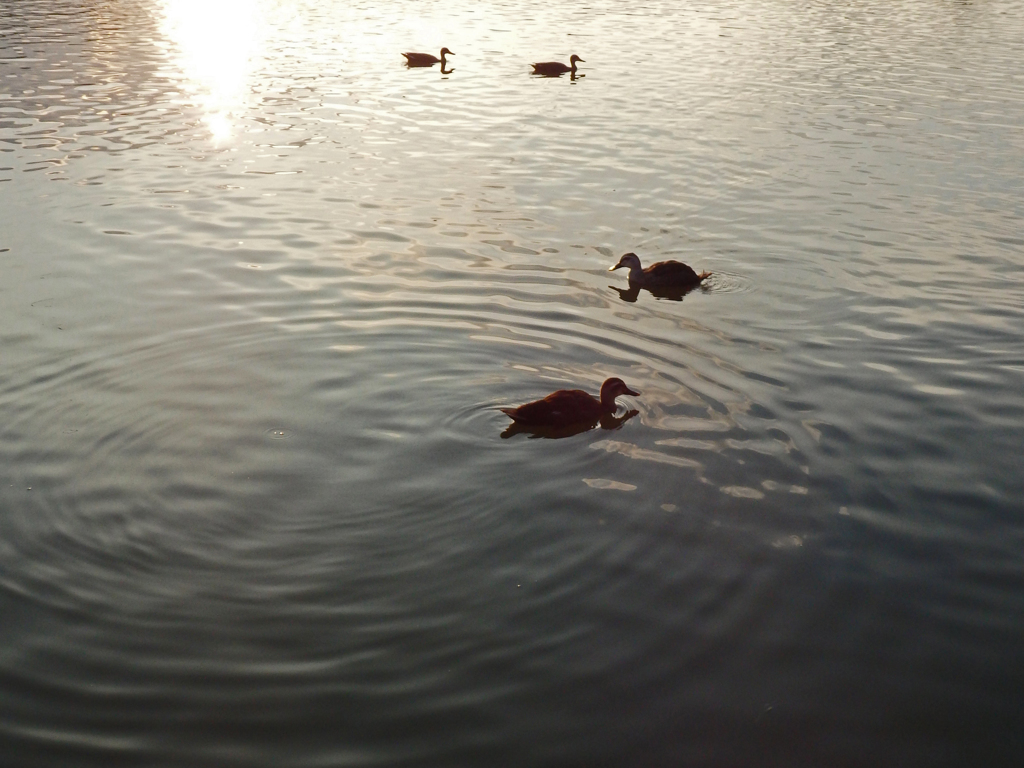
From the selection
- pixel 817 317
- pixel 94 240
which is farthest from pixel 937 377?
pixel 94 240

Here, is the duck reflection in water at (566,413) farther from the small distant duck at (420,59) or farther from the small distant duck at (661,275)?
the small distant duck at (420,59)

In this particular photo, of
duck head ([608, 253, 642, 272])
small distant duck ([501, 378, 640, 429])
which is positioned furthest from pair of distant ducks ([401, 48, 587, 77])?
small distant duck ([501, 378, 640, 429])

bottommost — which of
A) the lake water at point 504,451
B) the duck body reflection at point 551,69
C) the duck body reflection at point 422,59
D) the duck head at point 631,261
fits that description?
the lake water at point 504,451

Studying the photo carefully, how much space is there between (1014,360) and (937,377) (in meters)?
0.98

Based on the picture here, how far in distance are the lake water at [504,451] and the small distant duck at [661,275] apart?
9.9 inches

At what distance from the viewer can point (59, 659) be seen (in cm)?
595

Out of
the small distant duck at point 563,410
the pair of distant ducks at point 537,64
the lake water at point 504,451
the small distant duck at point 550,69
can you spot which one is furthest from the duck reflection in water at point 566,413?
the small distant duck at point 550,69

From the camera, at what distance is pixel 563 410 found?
8484 millimetres

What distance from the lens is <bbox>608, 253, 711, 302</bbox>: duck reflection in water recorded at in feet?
39.0

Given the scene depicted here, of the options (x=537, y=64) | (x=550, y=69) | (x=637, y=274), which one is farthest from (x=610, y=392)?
(x=537, y=64)

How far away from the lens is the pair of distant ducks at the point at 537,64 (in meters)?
25.1

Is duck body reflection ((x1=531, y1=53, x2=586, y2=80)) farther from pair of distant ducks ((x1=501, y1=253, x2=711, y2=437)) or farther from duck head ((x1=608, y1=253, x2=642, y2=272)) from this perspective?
pair of distant ducks ((x1=501, y1=253, x2=711, y2=437))

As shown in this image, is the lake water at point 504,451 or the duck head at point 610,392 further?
the duck head at point 610,392

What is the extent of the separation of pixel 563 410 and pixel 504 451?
2.02 ft
